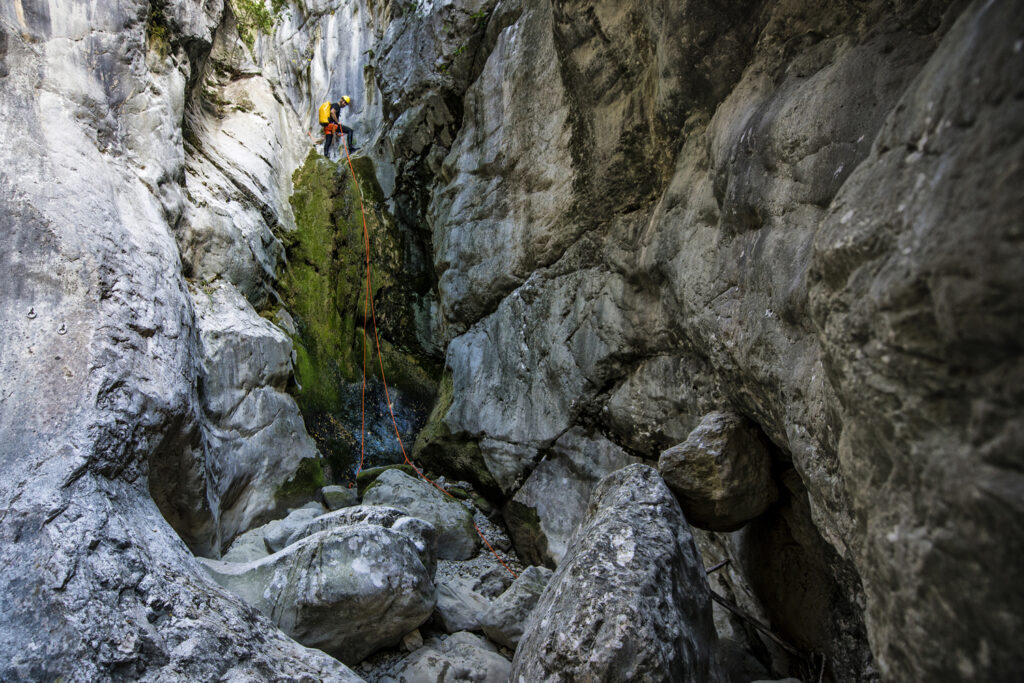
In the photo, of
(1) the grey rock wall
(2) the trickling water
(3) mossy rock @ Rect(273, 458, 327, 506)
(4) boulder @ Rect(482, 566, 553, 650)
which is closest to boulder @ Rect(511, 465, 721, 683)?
(1) the grey rock wall

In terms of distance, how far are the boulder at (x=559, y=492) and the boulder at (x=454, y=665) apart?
153 centimetres

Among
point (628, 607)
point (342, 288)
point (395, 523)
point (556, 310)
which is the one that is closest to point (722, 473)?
point (628, 607)

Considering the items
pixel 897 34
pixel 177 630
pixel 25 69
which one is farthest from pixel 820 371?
pixel 25 69

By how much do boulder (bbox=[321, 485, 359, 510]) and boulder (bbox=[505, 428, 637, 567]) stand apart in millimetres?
2010

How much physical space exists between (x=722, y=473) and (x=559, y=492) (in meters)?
2.76

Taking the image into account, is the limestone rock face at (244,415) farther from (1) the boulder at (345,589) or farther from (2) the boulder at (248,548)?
(1) the boulder at (345,589)

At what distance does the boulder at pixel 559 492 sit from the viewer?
5686 millimetres

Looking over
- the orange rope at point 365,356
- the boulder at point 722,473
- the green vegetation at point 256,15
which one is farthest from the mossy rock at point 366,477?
the green vegetation at point 256,15

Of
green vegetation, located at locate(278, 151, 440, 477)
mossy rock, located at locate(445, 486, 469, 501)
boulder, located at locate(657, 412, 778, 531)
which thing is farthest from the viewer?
green vegetation, located at locate(278, 151, 440, 477)

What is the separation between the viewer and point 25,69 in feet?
18.1

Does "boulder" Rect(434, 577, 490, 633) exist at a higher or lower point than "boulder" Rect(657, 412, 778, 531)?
lower

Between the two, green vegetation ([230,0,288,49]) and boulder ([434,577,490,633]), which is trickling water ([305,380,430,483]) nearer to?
boulder ([434,577,490,633])

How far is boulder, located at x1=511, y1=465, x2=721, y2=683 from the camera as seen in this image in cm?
272

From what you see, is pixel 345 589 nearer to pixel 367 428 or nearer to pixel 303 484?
pixel 303 484
